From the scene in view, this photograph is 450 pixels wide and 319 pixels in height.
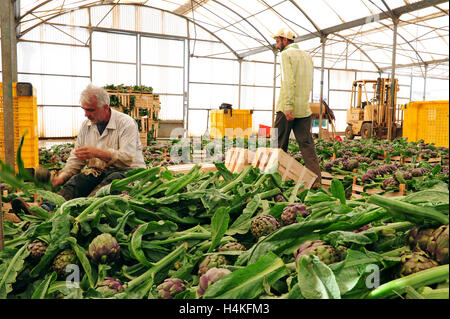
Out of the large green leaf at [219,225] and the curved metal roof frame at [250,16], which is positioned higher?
the curved metal roof frame at [250,16]

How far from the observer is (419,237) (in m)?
0.86

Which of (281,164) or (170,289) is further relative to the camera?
(281,164)

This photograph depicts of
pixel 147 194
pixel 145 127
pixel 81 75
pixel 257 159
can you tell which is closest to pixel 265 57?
pixel 81 75

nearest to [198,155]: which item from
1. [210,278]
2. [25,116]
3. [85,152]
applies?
[25,116]

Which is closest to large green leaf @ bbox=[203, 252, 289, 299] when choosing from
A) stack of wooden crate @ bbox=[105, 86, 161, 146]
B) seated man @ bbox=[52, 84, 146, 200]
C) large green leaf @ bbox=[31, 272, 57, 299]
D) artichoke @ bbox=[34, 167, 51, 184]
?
large green leaf @ bbox=[31, 272, 57, 299]

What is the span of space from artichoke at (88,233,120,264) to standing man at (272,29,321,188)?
316 centimetres

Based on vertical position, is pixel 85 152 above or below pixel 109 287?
above

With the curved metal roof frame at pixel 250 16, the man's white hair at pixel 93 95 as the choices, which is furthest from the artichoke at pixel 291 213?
the curved metal roof frame at pixel 250 16

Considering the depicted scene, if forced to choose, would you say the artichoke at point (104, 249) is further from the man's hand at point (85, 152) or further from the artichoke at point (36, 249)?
the man's hand at point (85, 152)

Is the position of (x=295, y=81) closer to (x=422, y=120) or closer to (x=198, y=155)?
(x=198, y=155)

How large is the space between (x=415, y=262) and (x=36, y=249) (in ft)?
3.45

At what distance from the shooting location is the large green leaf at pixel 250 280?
2.73ft

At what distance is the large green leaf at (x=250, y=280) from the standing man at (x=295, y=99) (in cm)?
330

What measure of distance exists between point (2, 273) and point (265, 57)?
18.5 metres
